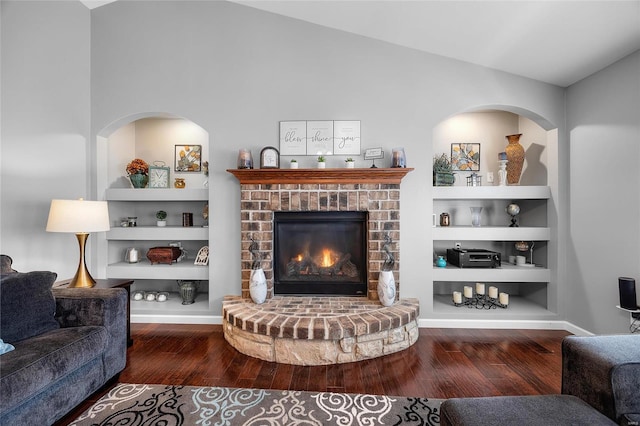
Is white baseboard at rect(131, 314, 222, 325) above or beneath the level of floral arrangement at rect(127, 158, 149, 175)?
beneath

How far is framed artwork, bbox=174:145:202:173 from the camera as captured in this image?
3.74 metres

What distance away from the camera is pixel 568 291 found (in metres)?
3.01

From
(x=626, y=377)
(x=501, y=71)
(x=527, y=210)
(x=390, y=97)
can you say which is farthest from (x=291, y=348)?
(x=501, y=71)

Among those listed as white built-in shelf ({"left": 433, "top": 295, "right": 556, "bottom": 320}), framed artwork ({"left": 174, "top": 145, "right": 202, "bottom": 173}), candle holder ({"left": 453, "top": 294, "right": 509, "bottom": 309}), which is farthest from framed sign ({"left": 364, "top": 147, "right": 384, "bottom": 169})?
framed artwork ({"left": 174, "top": 145, "right": 202, "bottom": 173})

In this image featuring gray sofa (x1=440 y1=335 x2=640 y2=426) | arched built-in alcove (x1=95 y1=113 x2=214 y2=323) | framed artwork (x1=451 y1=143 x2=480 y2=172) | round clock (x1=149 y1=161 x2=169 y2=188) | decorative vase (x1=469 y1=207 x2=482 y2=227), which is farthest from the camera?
framed artwork (x1=451 y1=143 x2=480 y2=172)

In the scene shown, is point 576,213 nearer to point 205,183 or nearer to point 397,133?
point 397,133

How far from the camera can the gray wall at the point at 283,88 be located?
3.03 meters

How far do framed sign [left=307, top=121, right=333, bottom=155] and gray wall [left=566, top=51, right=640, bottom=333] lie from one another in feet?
8.16

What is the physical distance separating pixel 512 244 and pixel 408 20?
282cm

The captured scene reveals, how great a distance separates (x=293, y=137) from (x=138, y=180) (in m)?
1.93

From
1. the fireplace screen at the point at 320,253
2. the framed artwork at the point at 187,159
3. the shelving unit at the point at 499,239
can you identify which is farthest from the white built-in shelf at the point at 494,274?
the framed artwork at the point at 187,159

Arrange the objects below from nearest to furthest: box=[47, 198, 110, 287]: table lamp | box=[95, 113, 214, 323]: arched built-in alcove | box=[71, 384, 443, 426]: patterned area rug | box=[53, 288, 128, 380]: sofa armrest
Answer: box=[71, 384, 443, 426]: patterned area rug
box=[53, 288, 128, 380]: sofa armrest
box=[47, 198, 110, 287]: table lamp
box=[95, 113, 214, 323]: arched built-in alcove

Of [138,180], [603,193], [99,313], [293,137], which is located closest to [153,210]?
[138,180]

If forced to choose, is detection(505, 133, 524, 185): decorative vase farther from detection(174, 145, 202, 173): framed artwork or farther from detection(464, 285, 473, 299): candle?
detection(174, 145, 202, 173): framed artwork
